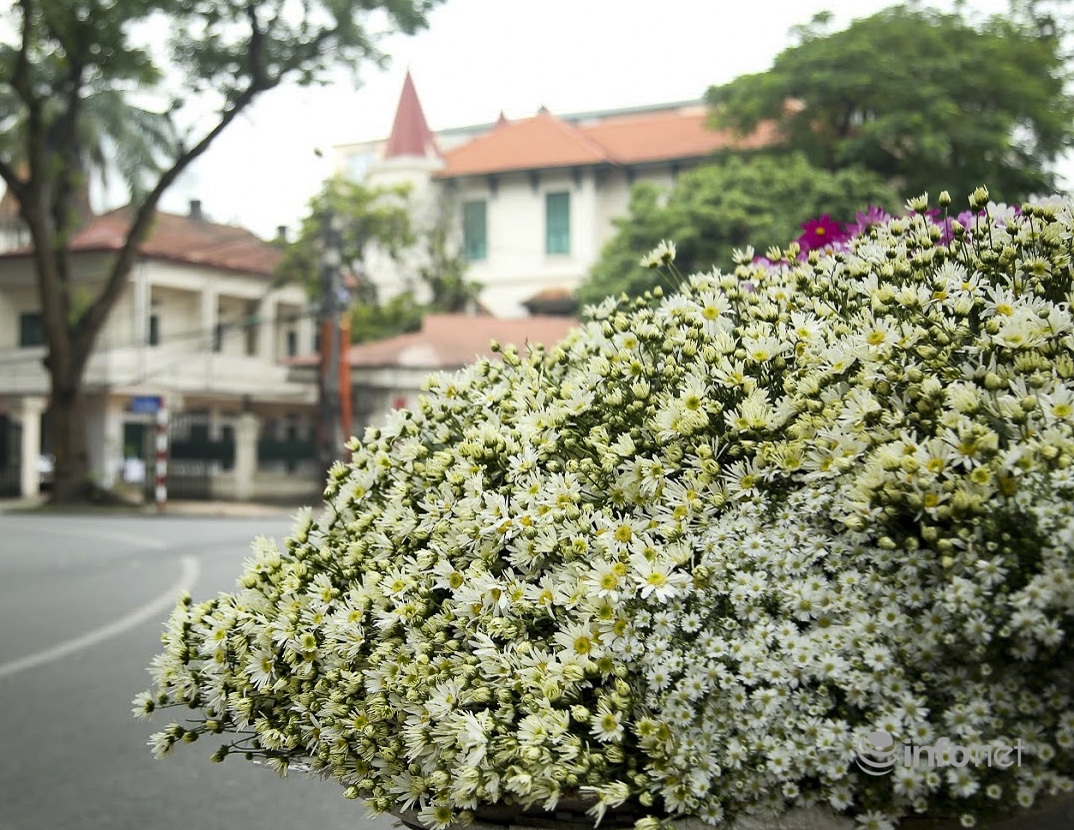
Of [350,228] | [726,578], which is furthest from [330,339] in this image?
[726,578]

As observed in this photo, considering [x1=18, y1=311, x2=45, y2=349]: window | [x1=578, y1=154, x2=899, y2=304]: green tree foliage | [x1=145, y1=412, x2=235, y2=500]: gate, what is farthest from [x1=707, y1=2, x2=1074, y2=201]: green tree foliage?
[x1=18, y1=311, x2=45, y2=349]: window

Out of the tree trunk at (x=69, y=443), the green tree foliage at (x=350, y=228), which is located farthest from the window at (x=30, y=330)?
the tree trunk at (x=69, y=443)

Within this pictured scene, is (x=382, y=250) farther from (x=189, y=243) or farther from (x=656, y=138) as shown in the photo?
(x=656, y=138)

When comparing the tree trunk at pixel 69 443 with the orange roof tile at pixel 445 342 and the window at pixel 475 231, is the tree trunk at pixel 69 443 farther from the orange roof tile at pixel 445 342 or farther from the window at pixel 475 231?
the window at pixel 475 231

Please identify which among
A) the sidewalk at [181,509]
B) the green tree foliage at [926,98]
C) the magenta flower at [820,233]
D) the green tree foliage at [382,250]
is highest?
the green tree foliage at [926,98]

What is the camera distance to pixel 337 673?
3193mm

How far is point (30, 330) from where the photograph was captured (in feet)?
134

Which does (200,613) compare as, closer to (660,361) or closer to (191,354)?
(660,361)

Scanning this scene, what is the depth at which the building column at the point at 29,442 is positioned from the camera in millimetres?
34969

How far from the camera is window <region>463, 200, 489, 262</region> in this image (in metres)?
47.3

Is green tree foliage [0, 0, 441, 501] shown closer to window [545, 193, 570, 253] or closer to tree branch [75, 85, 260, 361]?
tree branch [75, 85, 260, 361]

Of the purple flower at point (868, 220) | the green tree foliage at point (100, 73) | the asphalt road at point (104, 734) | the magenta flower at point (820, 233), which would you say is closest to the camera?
the purple flower at point (868, 220)

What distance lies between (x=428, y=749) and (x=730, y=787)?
0.74m

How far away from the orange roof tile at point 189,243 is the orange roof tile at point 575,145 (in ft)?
25.9
